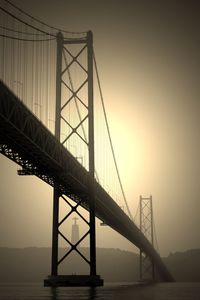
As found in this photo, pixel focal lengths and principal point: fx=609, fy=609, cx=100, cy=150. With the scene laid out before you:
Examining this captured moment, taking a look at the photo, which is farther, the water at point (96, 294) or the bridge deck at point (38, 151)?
the bridge deck at point (38, 151)

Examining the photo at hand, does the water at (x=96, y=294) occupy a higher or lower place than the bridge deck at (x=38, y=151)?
lower

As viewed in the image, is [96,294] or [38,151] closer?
[96,294]

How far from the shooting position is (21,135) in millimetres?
26312

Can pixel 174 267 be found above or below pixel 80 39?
below

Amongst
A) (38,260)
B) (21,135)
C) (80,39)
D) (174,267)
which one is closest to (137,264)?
(174,267)

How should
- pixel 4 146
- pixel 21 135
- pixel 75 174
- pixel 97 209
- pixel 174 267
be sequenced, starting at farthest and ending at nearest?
pixel 174 267, pixel 97 209, pixel 75 174, pixel 4 146, pixel 21 135

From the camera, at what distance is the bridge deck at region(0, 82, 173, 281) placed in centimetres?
2514

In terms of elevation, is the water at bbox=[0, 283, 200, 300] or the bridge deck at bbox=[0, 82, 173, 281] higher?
the bridge deck at bbox=[0, 82, 173, 281]

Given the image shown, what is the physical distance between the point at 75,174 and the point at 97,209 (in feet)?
39.9

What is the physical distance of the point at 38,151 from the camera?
29.0m

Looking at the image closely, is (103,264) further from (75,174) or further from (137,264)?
(75,174)

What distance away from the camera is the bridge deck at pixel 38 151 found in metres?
25.1

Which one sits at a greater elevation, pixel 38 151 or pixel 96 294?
pixel 38 151

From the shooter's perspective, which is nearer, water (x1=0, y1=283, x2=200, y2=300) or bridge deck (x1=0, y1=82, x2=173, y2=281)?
water (x1=0, y1=283, x2=200, y2=300)
